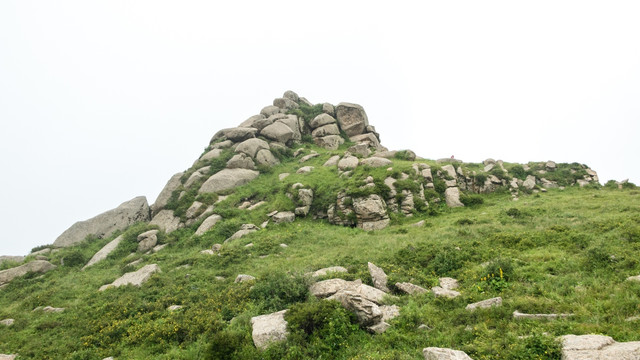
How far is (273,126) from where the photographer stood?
5150 cm

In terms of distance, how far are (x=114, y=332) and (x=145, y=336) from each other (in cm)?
196

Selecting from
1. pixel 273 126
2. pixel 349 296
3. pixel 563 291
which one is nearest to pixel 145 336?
pixel 349 296

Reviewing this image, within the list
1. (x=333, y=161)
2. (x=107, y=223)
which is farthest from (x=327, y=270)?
(x=107, y=223)

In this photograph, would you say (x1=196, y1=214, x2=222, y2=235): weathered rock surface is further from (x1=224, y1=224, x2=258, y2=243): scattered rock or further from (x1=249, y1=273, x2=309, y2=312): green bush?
(x1=249, y1=273, x2=309, y2=312): green bush

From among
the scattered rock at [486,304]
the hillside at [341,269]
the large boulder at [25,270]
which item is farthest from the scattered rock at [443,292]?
the large boulder at [25,270]

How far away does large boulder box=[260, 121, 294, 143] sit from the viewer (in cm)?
5038

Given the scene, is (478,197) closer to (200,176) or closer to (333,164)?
(333,164)

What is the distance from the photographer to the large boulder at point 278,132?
5038 centimetres

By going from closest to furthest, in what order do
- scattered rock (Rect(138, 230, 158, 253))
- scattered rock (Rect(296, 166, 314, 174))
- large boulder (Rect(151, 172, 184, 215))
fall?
scattered rock (Rect(138, 230, 158, 253)) → large boulder (Rect(151, 172, 184, 215)) → scattered rock (Rect(296, 166, 314, 174))

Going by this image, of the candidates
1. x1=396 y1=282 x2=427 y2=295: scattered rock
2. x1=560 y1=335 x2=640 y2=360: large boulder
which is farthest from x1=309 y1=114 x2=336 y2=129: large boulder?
x1=560 y1=335 x2=640 y2=360: large boulder

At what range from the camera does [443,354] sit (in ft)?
25.4

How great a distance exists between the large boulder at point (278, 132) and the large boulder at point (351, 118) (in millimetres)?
12530

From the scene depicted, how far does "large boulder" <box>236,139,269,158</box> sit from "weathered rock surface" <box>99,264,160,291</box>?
989 inches

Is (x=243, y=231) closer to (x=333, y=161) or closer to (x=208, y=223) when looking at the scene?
(x=208, y=223)
